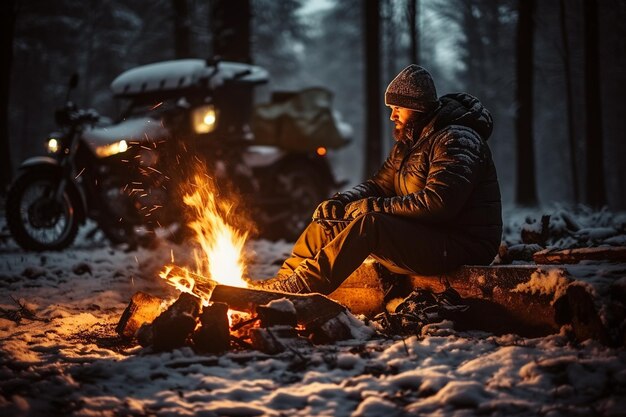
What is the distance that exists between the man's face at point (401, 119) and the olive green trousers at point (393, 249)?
84 centimetres

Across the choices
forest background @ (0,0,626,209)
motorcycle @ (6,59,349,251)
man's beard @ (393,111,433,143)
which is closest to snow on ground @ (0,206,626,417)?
man's beard @ (393,111,433,143)

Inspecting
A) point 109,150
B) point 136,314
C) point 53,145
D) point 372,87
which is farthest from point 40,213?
point 372,87

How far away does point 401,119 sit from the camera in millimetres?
4891

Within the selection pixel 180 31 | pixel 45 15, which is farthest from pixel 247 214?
pixel 45 15

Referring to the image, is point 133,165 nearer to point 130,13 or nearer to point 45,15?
point 45,15

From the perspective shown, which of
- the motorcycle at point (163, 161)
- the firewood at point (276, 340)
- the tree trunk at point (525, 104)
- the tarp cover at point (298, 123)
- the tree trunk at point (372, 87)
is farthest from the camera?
the tree trunk at point (372, 87)

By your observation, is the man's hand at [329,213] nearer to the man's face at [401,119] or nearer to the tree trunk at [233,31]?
the man's face at [401,119]

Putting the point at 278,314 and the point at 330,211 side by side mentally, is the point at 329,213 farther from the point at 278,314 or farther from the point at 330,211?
the point at 278,314

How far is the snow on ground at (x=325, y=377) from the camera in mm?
2920

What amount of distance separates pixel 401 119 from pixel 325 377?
2.35 metres

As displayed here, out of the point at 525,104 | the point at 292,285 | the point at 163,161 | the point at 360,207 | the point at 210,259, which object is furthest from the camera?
the point at 525,104

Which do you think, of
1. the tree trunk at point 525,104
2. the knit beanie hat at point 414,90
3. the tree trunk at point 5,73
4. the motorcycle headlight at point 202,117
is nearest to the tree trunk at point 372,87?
the tree trunk at point 525,104

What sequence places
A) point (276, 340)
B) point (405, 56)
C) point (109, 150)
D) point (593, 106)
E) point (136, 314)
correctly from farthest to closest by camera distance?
point (405, 56)
point (593, 106)
point (109, 150)
point (136, 314)
point (276, 340)

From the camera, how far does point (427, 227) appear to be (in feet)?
14.7
